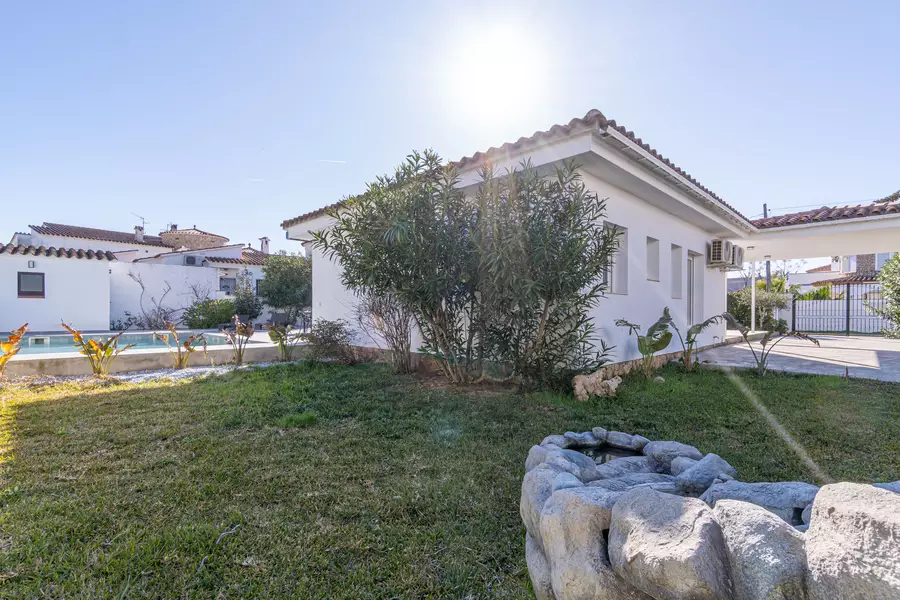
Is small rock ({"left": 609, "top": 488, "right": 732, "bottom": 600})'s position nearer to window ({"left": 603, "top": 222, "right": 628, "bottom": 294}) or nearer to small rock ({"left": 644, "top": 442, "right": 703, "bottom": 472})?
small rock ({"left": 644, "top": 442, "right": 703, "bottom": 472})

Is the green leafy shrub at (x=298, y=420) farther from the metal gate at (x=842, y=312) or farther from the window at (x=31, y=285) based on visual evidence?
the metal gate at (x=842, y=312)

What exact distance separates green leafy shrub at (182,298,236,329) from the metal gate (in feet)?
86.5

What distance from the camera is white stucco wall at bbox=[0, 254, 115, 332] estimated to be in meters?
17.9

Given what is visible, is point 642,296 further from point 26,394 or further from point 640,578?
point 26,394

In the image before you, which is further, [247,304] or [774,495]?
[247,304]

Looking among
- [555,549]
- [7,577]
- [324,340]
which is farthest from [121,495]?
[324,340]

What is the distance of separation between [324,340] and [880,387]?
390 inches

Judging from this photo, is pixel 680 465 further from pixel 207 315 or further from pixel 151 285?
pixel 151 285

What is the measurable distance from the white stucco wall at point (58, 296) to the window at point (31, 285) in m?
0.14

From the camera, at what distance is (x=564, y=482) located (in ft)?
7.55

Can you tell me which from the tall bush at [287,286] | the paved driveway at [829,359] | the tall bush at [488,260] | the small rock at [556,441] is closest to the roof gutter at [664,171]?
the tall bush at [488,260]

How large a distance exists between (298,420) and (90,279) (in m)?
20.3

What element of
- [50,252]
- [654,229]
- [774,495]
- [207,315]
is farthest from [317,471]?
[50,252]

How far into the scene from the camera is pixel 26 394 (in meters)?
6.37
